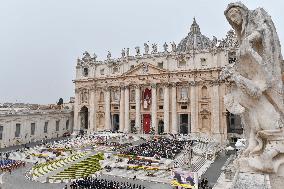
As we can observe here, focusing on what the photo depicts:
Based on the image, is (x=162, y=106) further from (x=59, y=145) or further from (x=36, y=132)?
(x=36, y=132)

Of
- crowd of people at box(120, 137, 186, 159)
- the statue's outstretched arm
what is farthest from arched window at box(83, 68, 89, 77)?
the statue's outstretched arm

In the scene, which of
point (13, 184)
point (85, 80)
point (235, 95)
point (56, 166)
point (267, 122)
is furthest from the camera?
point (85, 80)

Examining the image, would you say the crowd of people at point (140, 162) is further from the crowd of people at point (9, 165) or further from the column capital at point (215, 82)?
the column capital at point (215, 82)

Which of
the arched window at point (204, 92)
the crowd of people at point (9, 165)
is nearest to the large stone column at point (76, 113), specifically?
the arched window at point (204, 92)

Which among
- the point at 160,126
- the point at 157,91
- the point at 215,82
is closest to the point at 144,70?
the point at 157,91

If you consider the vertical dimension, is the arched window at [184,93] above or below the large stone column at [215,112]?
above

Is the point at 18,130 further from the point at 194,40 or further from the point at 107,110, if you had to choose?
the point at 194,40

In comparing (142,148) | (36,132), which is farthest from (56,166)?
(36,132)

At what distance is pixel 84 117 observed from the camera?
63.2 m

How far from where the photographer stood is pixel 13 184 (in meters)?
23.8

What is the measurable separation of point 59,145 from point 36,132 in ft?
36.3

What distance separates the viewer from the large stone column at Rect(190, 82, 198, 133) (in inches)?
1917

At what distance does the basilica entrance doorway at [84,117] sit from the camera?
62.1 metres

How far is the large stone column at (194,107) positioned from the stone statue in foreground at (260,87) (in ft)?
141
